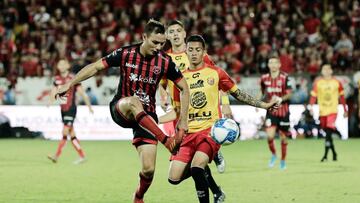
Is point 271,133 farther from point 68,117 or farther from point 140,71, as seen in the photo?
point 140,71

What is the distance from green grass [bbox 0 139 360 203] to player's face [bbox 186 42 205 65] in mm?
1857

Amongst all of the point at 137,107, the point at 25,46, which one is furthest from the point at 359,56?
the point at 137,107

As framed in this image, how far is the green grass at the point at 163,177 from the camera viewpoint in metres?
11.2

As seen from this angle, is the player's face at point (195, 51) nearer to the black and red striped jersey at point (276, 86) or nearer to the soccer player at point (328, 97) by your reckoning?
the black and red striped jersey at point (276, 86)

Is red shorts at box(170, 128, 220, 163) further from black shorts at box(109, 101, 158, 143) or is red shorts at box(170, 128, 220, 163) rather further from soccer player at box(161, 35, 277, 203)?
black shorts at box(109, 101, 158, 143)

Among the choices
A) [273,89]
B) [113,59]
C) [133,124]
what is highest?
[113,59]

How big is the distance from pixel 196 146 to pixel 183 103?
87cm

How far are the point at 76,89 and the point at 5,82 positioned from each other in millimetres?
7965

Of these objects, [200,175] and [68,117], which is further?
[68,117]

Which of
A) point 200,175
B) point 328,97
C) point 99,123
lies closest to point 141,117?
point 200,175

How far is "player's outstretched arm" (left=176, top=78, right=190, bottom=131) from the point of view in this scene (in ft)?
29.4

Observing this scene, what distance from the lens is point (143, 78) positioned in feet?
30.1

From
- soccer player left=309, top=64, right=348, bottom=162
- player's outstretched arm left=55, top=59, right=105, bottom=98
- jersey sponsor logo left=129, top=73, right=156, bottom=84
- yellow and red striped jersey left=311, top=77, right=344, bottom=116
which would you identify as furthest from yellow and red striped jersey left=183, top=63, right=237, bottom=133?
yellow and red striped jersey left=311, top=77, right=344, bottom=116

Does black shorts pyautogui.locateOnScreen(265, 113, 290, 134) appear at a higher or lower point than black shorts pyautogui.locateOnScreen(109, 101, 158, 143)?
lower
